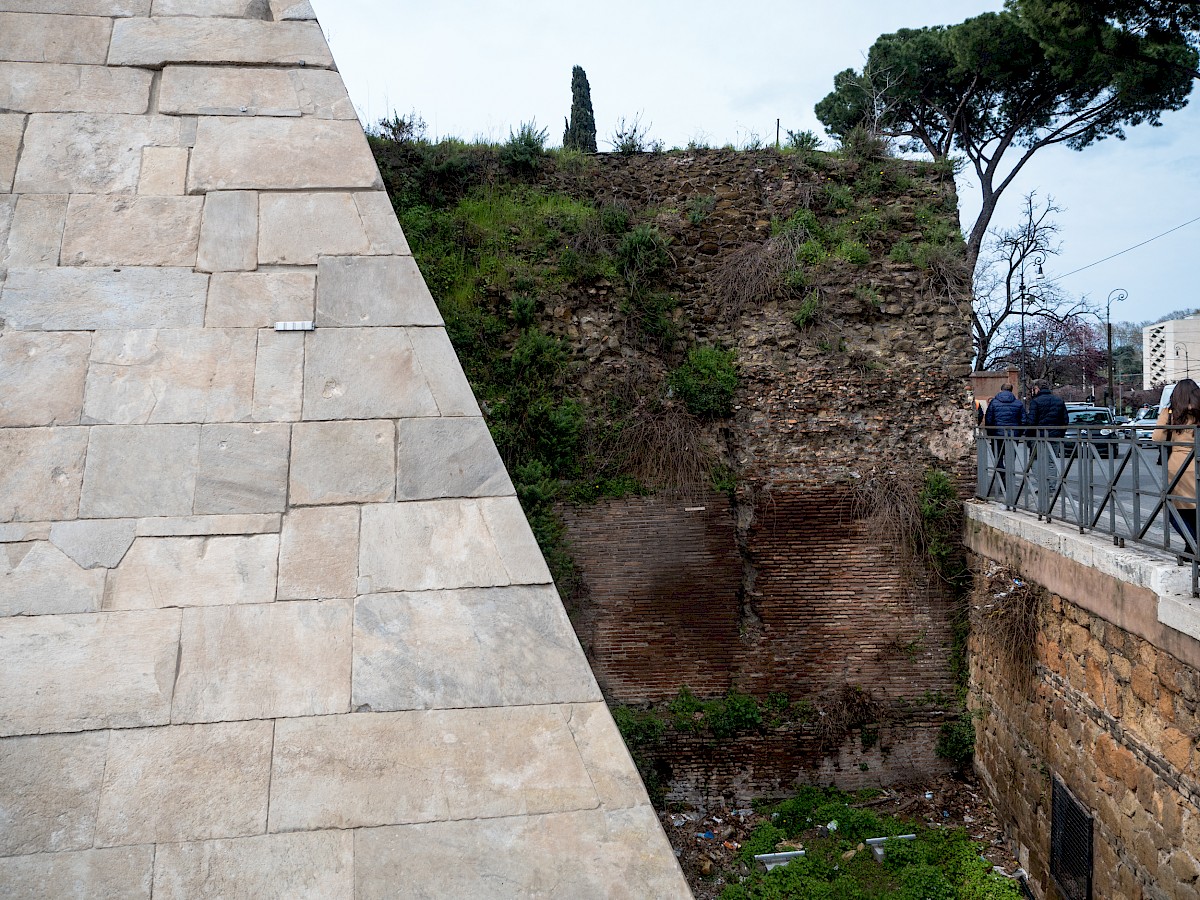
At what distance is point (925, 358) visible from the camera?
26.1 feet

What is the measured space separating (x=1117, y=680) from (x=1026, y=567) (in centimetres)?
138

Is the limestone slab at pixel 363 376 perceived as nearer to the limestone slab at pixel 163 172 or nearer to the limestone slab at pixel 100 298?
the limestone slab at pixel 100 298

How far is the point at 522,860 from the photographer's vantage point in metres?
1.79

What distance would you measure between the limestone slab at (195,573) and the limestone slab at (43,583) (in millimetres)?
50

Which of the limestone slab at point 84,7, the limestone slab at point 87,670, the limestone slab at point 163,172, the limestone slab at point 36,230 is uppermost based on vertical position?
the limestone slab at point 84,7

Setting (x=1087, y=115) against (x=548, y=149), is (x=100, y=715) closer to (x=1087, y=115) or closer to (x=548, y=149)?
(x=548, y=149)

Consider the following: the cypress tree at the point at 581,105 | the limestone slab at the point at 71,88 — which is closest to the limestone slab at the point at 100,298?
the limestone slab at the point at 71,88

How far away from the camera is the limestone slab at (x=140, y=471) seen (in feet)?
6.86

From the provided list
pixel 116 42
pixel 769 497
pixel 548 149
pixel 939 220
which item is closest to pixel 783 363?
pixel 769 497

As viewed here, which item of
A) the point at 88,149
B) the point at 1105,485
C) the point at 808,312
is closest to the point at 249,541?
the point at 88,149

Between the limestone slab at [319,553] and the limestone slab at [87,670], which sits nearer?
the limestone slab at [87,670]

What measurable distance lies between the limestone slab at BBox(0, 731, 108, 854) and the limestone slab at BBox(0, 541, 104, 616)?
0.99 feet

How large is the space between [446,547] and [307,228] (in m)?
1.09

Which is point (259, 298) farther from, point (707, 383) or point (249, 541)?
point (707, 383)
